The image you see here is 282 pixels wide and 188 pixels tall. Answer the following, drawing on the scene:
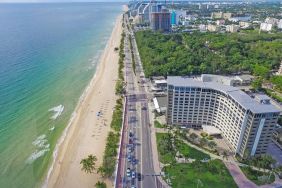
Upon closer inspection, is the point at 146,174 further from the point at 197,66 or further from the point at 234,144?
the point at 197,66

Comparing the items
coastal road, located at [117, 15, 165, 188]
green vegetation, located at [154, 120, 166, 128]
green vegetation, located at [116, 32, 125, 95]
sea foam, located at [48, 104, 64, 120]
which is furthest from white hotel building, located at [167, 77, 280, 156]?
sea foam, located at [48, 104, 64, 120]

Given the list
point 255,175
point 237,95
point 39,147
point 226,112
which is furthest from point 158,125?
point 39,147

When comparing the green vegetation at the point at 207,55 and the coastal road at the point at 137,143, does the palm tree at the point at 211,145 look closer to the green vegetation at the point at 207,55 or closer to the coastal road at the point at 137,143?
the coastal road at the point at 137,143

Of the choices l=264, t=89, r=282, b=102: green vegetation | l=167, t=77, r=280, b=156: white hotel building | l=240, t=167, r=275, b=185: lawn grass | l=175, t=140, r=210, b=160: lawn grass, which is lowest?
l=264, t=89, r=282, b=102: green vegetation

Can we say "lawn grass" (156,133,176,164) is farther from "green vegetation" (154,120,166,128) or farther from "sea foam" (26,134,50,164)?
"sea foam" (26,134,50,164)

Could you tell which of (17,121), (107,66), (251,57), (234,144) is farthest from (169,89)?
(251,57)

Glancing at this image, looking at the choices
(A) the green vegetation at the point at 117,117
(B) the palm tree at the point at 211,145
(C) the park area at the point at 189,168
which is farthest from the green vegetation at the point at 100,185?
(B) the palm tree at the point at 211,145
